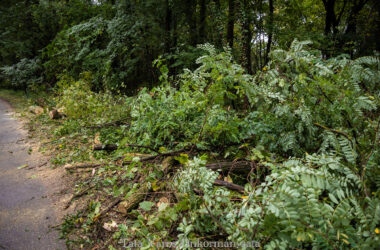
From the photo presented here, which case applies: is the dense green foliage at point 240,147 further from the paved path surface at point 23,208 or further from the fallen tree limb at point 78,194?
the paved path surface at point 23,208

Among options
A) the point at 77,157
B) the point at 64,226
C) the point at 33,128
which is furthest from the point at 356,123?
the point at 33,128

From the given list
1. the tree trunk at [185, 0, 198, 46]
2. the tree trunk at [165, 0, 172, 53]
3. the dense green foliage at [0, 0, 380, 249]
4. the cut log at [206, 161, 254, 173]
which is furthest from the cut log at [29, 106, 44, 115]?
the cut log at [206, 161, 254, 173]

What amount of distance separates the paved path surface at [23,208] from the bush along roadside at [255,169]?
24 cm

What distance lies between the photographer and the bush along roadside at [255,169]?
1.46 meters

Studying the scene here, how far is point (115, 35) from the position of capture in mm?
8266

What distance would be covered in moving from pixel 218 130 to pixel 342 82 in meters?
1.48

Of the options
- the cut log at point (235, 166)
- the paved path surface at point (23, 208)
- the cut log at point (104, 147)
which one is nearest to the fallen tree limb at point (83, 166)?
the cut log at point (104, 147)

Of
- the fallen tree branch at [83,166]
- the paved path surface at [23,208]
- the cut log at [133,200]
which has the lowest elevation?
the paved path surface at [23,208]

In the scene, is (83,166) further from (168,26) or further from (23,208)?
(168,26)

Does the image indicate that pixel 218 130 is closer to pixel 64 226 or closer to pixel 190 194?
pixel 190 194

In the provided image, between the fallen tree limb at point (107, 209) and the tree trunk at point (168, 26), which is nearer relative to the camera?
the fallen tree limb at point (107, 209)

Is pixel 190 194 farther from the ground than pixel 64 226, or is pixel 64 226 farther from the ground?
pixel 190 194

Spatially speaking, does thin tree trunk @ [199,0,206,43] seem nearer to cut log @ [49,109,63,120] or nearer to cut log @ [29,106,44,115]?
cut log @ [49,109,63,120]

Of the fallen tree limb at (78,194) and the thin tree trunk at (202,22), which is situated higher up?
the thin tree trunk at (202,22)
